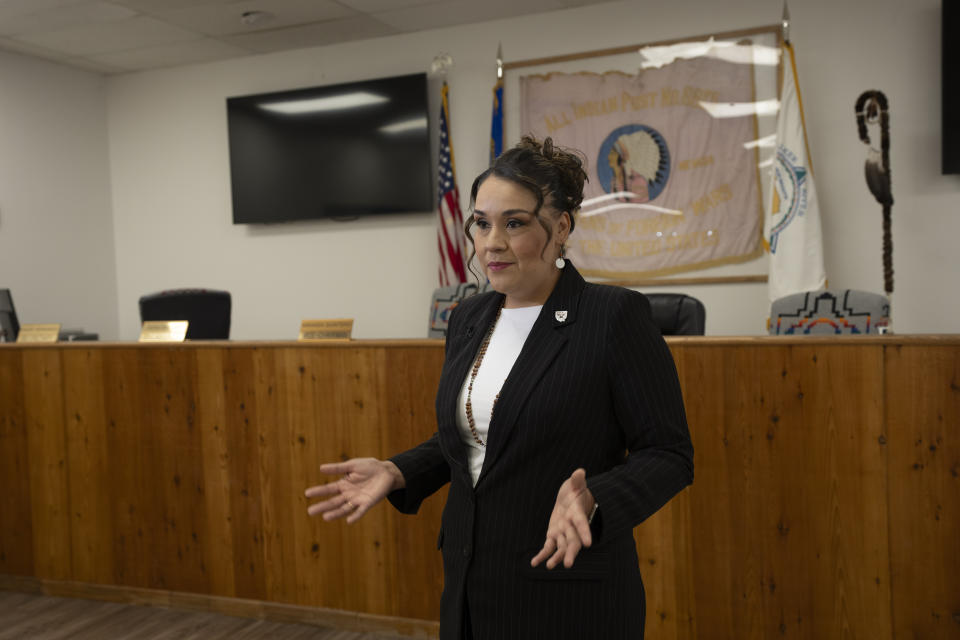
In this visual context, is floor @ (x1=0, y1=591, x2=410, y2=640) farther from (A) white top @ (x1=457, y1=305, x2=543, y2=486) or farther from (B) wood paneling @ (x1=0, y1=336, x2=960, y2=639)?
(A) white top @ (x1=457, y1=305, x2=543, y2=486)

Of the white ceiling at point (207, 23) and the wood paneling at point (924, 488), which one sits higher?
the white ceiling at point (207, 23)

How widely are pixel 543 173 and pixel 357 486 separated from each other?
582 millimetres

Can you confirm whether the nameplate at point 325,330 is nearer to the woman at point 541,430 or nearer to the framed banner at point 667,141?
the woman at point 541,430

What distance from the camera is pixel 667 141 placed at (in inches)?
189

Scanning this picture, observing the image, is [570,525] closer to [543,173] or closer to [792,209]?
[543,173]

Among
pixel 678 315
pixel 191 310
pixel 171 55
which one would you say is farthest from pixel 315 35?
pixel 678 315

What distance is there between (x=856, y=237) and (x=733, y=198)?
689mm

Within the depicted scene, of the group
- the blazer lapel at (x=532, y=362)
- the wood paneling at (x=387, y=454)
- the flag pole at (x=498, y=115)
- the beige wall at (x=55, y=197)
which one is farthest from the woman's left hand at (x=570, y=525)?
the beige wall at (x=55, y=197)

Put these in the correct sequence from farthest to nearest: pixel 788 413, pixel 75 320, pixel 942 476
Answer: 1. pixel 75 320
2. pixel 788 413
3. pixel 942 476

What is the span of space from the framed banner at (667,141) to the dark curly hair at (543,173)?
3.41 metres

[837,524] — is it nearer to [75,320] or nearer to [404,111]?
[404,111]

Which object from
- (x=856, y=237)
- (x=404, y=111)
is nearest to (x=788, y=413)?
(x=856, y=237)

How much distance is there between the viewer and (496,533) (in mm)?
1233

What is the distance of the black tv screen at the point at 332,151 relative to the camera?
17.5 ft
